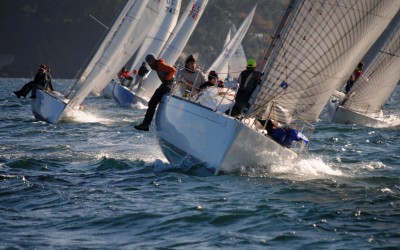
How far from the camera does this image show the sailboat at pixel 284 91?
36.5 feet

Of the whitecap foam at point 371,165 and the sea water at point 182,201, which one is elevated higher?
the whitecap foam at point 371,165

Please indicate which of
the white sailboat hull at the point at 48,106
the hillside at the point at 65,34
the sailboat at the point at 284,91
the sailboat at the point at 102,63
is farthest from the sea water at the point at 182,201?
the hillside at the point at 65,34

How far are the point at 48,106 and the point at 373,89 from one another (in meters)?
9.13

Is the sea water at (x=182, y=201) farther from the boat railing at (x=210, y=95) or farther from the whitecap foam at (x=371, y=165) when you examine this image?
the boat railing at (x=210, y=95)

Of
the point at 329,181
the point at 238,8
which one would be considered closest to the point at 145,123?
the point at 329,181

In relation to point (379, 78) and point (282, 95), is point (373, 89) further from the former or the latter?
point (282, 95)

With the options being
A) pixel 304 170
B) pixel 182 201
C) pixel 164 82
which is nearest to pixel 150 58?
pixel 164 82

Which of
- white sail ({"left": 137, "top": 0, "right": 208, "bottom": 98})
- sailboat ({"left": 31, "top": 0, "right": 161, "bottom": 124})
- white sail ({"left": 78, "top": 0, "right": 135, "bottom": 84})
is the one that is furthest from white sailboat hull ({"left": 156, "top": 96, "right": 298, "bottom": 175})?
white sail ({"left": 137, "top": 0, "right": 208, "bottom": 98})

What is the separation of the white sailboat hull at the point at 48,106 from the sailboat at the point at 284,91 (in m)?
7.88

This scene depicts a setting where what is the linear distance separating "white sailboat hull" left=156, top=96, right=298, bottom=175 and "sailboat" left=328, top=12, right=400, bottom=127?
1165cm

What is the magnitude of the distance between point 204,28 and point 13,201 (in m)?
90.3

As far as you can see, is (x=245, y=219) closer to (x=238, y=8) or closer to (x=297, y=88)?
(x=297, y=88)

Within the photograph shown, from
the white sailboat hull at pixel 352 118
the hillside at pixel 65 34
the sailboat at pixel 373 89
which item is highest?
the sailboat at pixel 373 89

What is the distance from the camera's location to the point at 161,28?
30078 millimetres
